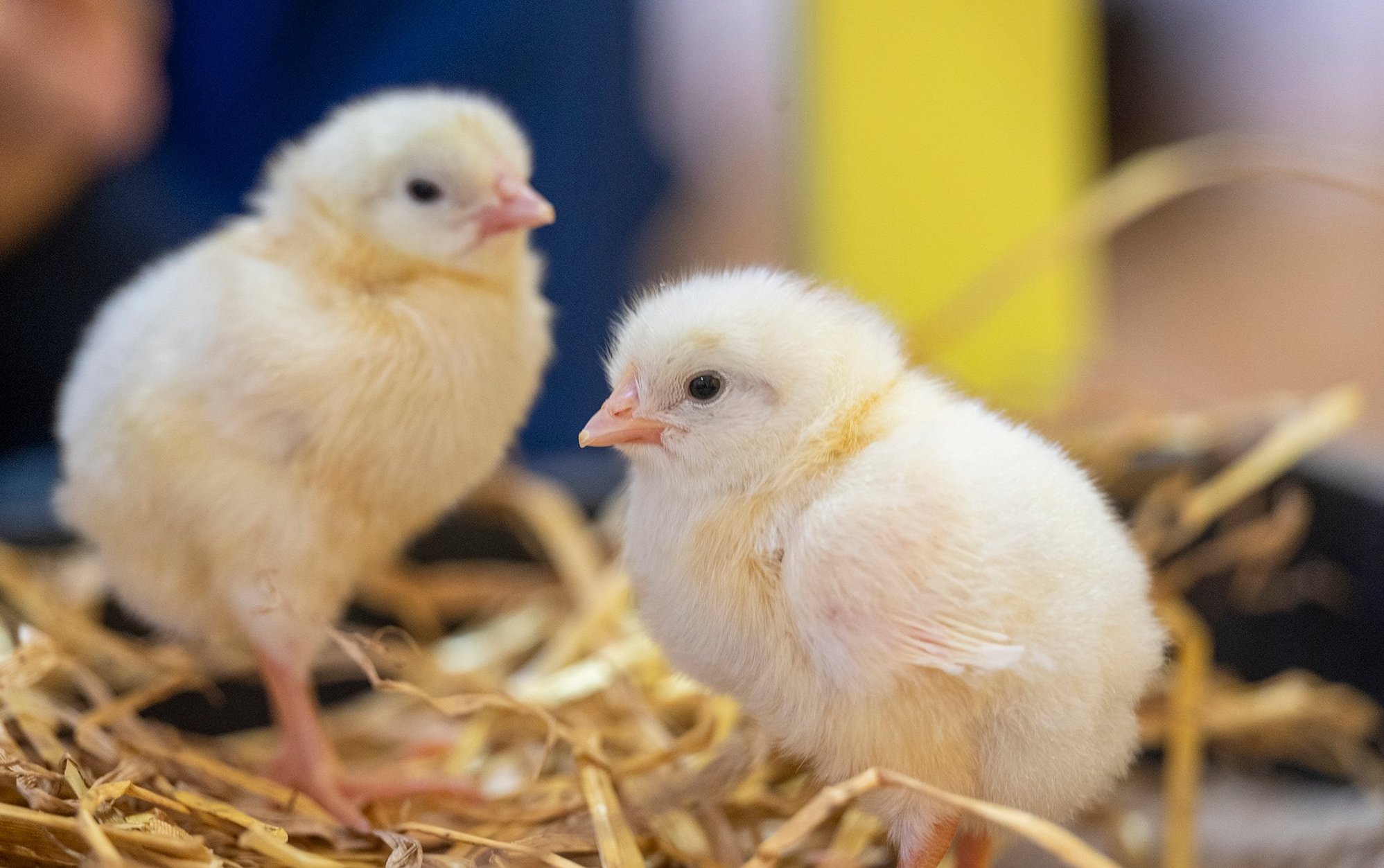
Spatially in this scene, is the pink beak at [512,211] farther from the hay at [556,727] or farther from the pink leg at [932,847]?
the pink leg at [932,847]

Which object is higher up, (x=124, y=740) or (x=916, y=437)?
(x=916, y=437)

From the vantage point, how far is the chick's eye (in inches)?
27.1

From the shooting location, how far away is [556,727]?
0.66 meters

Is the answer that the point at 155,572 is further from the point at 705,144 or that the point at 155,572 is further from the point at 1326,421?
the point at 705,144

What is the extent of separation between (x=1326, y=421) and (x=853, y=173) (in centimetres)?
83

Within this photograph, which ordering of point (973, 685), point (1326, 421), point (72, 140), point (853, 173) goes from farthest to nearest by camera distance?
point (853, 173)
point (72, 140)
point (1326, 421)
point (973, 685)

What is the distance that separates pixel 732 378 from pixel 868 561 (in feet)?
0.39

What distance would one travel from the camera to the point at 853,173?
1.69 m

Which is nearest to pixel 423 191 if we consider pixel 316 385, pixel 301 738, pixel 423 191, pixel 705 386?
pixel 423 191

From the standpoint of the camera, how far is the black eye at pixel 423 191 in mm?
689

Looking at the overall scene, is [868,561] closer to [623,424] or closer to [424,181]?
[623,424]

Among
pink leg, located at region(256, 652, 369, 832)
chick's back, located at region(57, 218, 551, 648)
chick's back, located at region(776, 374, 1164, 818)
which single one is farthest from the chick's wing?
pink leg, located at region(256, 652, 369, 832)

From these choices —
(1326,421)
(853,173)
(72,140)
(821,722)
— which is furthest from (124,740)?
(853,173)

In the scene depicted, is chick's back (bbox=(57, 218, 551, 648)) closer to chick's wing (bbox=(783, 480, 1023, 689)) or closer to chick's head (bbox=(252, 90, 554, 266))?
chick's head (bbox=(252, 90, 554, 266))
